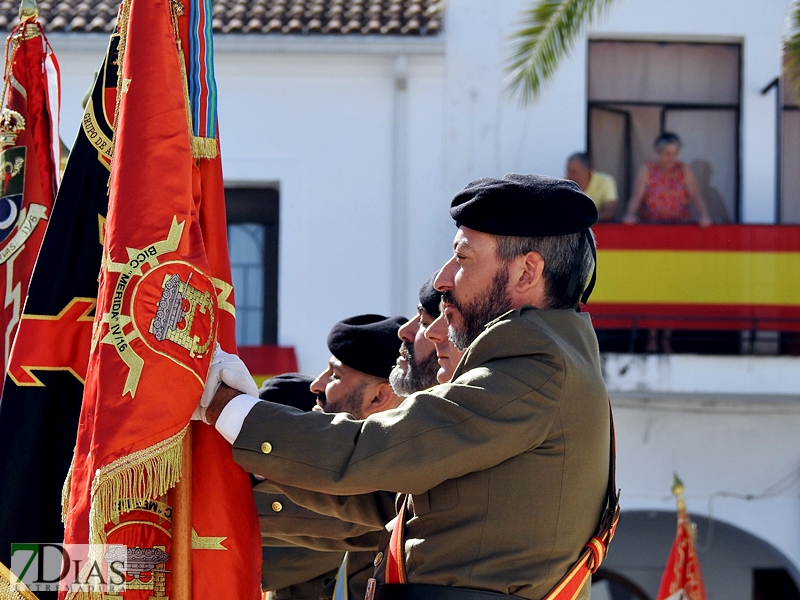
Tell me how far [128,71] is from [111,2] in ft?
30.0

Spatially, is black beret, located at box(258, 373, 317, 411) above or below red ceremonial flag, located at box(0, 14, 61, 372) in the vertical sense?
below

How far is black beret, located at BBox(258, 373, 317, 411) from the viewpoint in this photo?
5.04 m

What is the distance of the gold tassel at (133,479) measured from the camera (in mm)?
2777

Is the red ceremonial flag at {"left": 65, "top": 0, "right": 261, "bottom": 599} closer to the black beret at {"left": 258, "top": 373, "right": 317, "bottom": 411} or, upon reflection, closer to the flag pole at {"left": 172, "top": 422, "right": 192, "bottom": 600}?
the flag pole at {"left": 172, "top": 422, "right": 192, "bottom": 600}

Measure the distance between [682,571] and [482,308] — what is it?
660 cm

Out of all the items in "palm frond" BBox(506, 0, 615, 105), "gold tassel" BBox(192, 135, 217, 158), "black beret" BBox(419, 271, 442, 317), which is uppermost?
"palm frond" BBox(506, 0, 615, 105)

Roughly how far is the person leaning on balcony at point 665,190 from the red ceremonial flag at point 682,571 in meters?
3.08

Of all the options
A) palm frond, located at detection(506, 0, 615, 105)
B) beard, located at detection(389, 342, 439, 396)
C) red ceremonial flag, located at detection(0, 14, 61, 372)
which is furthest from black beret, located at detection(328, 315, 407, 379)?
palm frond, located at detection(506, 0, 615, 105)

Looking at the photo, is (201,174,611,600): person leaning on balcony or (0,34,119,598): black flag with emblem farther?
(0,34,119,598): black flag with emblem

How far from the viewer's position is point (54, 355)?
3264 millimetres

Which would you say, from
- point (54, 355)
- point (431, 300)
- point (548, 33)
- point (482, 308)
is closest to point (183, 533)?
point (54, 355)

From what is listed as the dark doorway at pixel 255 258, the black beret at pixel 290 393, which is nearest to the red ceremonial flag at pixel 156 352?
the black beret at pixel 290 393

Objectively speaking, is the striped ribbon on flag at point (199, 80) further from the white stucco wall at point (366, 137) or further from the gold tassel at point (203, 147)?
the white stucco wall at point (366, 137)

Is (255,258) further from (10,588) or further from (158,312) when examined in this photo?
(158,312)
